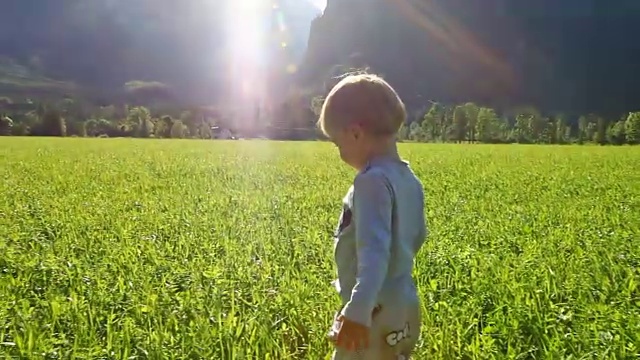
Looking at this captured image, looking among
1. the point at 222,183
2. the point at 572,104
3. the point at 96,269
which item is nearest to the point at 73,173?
the point at 222,183

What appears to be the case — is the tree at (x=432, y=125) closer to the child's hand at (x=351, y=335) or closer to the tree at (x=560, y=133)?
the tree at (x=560, y=133)

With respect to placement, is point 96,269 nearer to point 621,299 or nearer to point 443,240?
point 443,240

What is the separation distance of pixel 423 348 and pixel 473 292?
106cm

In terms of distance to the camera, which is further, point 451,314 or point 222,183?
point 222,183

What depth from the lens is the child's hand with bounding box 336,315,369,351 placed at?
2.54 meters

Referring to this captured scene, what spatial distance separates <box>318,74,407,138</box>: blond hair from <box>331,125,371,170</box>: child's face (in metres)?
0.02

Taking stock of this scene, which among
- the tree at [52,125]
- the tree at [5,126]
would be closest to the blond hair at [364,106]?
the tree at [5,126]

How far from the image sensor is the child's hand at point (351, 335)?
254 centimetres

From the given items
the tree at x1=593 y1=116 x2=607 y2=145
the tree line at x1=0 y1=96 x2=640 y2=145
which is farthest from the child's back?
the tree at x1=593 y1=116 x2=607 y2=145

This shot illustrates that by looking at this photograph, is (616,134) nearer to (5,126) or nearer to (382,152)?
(5,126)

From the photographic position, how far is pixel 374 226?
2479 mm

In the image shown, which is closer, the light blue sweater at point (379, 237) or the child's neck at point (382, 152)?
the light blue sweater at point (379, 237)

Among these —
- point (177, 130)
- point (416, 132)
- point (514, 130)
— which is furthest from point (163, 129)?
point (514, 130)

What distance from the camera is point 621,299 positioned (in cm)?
447
